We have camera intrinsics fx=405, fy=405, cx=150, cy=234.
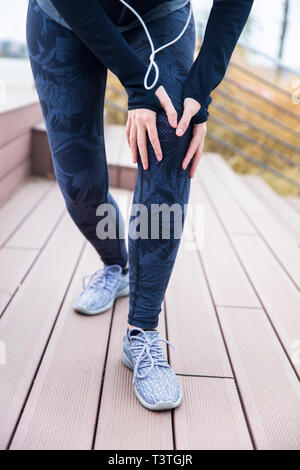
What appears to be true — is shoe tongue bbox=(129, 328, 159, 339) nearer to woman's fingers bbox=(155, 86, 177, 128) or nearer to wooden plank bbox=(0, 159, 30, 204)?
woman's fingers bbox=(155, 86, 177, 128)

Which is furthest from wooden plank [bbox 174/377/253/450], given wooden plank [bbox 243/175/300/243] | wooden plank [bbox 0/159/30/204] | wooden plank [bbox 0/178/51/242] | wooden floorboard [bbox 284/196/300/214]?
wooden floorboard [bbox 284/196/300/214]

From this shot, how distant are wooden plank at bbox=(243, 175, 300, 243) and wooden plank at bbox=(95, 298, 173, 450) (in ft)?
4.55

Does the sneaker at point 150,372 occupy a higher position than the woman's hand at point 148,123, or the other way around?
the woman's hand at point 148,123

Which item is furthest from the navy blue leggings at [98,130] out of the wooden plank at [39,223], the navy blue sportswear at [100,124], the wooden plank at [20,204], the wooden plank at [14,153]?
the wooden plank at [14,153]

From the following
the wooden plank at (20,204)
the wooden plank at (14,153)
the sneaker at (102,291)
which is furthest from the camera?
the wooden plank at (14,153)

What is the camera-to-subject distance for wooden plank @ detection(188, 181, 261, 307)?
1304 millimetres

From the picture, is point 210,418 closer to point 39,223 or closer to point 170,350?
point 170,350

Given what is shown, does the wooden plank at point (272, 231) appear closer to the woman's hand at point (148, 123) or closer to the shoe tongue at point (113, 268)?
the shoe tongue at point (113, 268)

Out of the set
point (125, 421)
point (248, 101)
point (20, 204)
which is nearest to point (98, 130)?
point (125, 421)

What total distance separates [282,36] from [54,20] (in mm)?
8076

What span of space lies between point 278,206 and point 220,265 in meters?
1.38

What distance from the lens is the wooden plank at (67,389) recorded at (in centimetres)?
74
